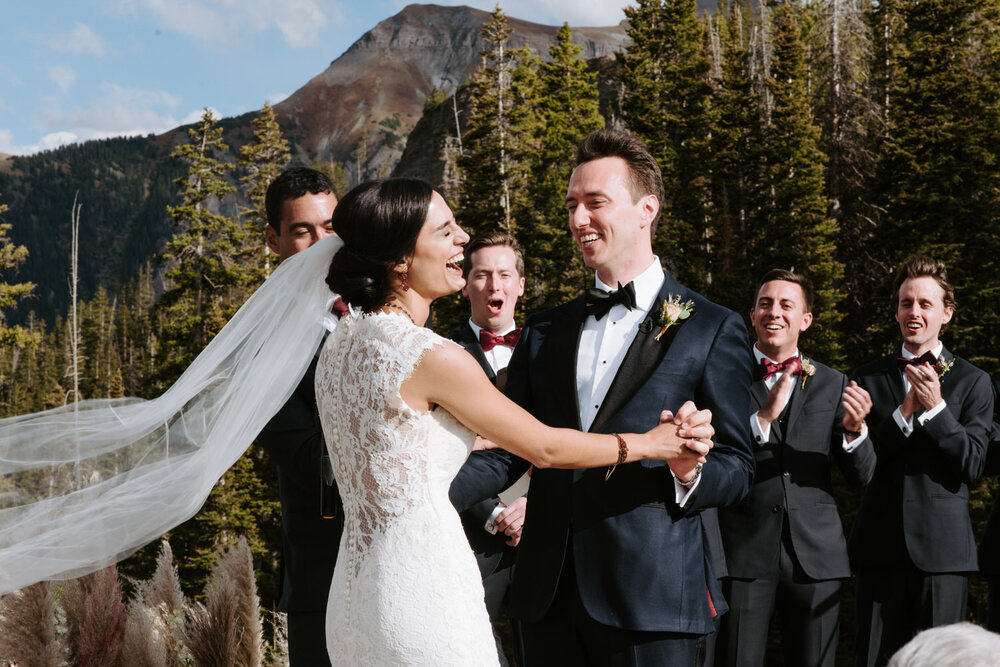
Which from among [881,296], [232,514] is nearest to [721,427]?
[881,296]

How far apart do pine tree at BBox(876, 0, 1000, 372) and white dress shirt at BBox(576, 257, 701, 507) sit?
95.5 ft

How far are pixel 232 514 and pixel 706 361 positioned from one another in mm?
32877

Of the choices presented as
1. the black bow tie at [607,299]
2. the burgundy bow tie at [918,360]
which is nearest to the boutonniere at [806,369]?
the burgundy bow tie at [918,360]

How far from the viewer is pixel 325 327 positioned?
144 inches

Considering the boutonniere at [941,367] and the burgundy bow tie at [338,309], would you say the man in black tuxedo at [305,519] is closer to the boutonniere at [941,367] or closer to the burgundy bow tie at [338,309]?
the burgundy bow tie at [338,309]

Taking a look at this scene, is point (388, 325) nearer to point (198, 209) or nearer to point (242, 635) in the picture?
point (242, 635)

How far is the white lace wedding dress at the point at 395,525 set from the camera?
2.86 meters

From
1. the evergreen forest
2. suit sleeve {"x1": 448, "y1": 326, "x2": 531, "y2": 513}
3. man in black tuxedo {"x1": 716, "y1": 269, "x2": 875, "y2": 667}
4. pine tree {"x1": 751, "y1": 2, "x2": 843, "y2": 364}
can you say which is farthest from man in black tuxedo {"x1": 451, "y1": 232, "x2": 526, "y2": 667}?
pine tree {"x1": 751, "y1": 2, "x2": 843, "y2": 364}

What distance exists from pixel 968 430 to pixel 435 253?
4.04 metres

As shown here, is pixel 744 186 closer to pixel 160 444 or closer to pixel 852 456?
pixel 852 456

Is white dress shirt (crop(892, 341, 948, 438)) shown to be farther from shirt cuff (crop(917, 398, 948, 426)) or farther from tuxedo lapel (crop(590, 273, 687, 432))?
tuxedo lapel (crop(590, 273, 687, 432))

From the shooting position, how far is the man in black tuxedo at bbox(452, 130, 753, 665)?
3.07 m

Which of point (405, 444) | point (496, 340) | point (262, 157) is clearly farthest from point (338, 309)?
point (262, 157)

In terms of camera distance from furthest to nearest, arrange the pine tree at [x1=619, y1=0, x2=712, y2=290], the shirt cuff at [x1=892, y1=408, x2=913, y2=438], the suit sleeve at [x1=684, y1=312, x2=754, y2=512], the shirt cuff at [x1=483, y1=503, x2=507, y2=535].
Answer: the pine tree at [x1=619, y1=0, x2=712, y2=290]
the shirt cuff at [x1=892, y1=408, x2=913, y2=438]
the shirt cuff at [x1=483, y1=503, x2=507, y2=535]
the suit sleeve at [x1=684, y1=312, x2=754, y2=512]
